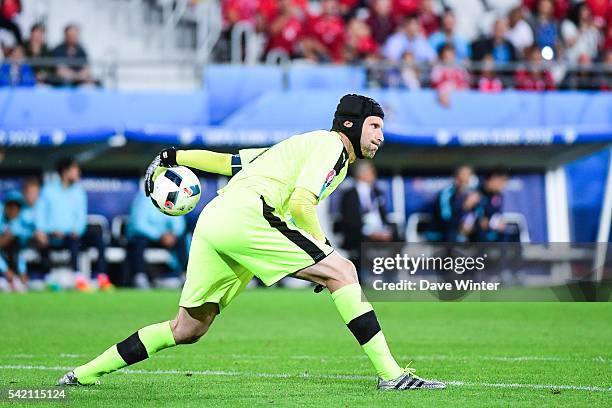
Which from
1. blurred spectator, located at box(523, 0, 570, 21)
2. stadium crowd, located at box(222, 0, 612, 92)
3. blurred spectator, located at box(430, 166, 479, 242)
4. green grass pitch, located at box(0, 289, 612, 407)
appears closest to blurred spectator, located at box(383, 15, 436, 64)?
stadium crowd, located at box(222, 0, 612, 92)

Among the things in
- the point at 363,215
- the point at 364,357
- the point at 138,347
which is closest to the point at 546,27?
the point at 363,215

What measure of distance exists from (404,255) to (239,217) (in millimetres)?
8328

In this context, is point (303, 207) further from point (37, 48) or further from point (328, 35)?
point (328, 35)

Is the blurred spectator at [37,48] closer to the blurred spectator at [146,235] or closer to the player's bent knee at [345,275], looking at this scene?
the blurred spectator at [146,235]

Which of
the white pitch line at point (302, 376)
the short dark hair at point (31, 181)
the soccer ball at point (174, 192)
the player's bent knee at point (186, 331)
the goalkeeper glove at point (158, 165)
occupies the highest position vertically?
the goalkeeper glove at point (158, 165)

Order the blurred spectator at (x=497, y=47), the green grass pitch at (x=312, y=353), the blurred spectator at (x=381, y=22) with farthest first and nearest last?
the blurred spectator at (x=381, y=22), the blurred spectator at (x=497, y=47), the green grass pitch at (x=312, y=353)

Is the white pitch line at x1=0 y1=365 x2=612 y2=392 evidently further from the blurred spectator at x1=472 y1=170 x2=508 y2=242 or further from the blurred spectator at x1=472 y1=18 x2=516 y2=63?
the blurred spectator at x1=472 y1=18 x2=516 y2=63

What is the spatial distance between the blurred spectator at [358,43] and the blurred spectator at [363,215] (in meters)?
2.29

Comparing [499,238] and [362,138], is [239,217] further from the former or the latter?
[499,238]

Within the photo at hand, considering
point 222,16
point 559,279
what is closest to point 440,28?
point 222,16

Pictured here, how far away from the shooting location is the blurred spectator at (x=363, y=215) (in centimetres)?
1880

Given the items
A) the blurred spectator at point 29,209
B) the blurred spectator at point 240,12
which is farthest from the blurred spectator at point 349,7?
the blurred spectator at point 29,209

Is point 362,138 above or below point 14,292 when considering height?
above

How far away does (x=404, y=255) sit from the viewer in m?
15.4
